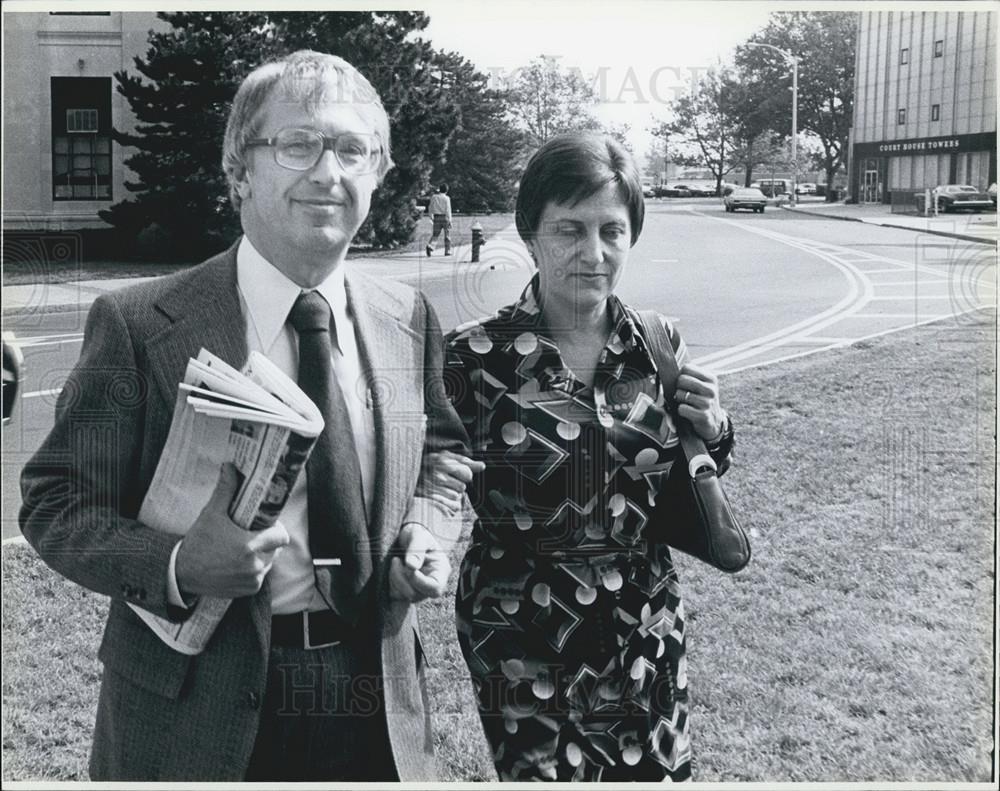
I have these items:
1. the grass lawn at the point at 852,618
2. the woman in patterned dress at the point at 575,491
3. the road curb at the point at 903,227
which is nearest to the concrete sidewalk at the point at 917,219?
the road curb at the point at 903,227

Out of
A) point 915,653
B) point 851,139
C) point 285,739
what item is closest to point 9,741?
point 285,739

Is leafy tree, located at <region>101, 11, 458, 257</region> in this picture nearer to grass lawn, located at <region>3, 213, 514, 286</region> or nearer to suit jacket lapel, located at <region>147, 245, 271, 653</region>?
grass lawn, located at <region>3, 213, 514, 286</region>

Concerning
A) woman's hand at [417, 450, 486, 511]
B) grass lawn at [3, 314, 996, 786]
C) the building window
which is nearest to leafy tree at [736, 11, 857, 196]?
grass lawn at [3, 314, 996, 786]

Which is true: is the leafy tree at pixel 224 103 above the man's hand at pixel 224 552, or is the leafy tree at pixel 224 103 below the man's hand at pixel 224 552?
above

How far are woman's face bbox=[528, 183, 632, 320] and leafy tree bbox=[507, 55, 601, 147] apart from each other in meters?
0.44

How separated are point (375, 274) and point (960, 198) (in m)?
1.55

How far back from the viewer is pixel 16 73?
8.95 feet

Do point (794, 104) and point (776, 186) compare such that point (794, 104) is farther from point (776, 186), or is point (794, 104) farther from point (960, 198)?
point (960, 198)

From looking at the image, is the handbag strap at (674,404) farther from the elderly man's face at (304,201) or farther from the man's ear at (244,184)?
the man's ear at (244,184)

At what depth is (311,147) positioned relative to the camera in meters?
2.25

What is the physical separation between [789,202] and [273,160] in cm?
149

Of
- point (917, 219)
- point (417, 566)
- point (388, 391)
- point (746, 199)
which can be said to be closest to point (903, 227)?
point (917, 219)

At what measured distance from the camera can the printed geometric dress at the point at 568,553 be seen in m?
2.31

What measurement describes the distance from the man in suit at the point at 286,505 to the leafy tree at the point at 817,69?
1.08 metres
